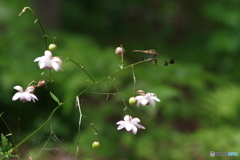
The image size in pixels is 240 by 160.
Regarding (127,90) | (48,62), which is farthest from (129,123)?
(127,90)

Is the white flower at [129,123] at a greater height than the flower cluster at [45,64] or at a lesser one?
lesser

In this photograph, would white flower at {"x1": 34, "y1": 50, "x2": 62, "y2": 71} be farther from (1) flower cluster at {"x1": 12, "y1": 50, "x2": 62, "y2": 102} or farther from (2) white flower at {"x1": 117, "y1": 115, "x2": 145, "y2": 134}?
(2) white flower at {"x1": 117, "y1": 115, "x2": 145, "y2": 134}

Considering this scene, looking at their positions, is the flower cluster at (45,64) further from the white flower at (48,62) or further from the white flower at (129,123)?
the white flower at (129,123)

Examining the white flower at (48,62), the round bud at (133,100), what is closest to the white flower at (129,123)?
the round bud at (133,100)

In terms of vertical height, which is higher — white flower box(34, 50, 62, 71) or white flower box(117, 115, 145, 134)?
white flower box(34, 50, 62, 71)

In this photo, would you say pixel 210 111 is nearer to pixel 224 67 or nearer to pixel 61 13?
pixel 224 67

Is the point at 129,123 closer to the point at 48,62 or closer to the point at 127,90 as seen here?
the point at 48,62

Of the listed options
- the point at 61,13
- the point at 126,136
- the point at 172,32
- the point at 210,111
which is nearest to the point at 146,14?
the point at 172,32

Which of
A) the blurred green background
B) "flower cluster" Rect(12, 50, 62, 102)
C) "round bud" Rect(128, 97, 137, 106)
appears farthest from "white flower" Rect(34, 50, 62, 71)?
the blurred green background
